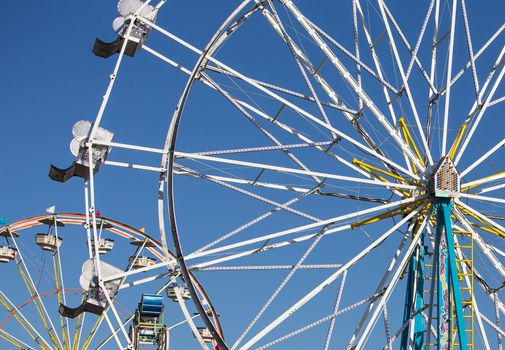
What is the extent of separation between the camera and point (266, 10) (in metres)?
26.5

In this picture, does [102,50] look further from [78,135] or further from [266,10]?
[266,10]

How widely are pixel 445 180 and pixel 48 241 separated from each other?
21156mm

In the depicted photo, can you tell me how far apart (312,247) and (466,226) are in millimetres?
3402

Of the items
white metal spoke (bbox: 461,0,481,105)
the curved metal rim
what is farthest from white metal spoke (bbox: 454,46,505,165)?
the curved metal rim

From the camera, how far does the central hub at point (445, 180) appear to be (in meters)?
24.5

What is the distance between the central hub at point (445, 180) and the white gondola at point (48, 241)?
67.8 ft

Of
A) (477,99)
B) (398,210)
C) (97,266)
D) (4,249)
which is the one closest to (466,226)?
(398,210)

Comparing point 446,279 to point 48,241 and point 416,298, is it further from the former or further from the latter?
point 48,241

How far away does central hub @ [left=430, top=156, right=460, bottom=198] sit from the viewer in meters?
24.5

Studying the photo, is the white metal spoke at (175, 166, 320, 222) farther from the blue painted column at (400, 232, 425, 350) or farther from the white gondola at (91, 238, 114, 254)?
the white gondola at (91, 238, 114, 254)

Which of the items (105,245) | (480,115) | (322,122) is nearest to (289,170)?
(322,122)

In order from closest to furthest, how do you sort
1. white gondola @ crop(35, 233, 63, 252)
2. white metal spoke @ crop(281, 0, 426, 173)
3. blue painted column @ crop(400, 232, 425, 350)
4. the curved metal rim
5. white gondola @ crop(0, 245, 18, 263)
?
Answer: the curved metal rim → blue painted column @ crop(400, 232, 425, 350) → white metal spoke @ crop(281, 0, 426, 173) → white gondola @ crop(35, 233, 63, 252) → white gondola @ crop(0, 245, 18, 263)

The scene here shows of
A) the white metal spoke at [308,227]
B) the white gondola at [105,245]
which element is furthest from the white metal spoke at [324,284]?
the white gondola at [105,245]

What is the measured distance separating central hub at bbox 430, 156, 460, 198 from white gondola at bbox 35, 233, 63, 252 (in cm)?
2067
